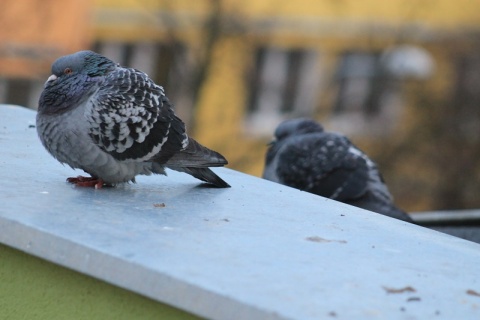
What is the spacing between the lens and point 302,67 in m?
23.5

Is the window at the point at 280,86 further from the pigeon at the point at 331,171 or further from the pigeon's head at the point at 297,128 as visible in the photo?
the pigeon at the point at 331,171

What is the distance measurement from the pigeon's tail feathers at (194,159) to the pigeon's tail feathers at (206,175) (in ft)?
0.09

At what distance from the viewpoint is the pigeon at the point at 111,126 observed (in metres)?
4.59

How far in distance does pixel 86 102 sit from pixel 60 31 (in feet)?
49.5

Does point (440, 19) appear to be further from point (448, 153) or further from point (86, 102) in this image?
point (86, 102)

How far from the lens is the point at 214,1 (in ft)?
58.5

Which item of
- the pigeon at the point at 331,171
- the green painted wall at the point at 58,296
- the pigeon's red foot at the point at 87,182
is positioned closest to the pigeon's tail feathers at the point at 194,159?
the pigeon's red foot at the point at 87,182

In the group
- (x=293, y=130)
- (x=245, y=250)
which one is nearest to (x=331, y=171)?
(x=293, y=130)

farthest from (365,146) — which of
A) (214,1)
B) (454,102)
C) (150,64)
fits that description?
(150,64)

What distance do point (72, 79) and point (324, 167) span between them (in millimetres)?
3053

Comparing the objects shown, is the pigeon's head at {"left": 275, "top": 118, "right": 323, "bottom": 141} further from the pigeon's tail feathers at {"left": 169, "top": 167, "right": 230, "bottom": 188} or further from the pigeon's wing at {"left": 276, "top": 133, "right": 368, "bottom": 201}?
the pigeon's tail feathers at {"left": 169, "top": 167, "right": 230, "bottom": 188}

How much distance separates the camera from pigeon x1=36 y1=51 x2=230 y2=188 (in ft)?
15.1

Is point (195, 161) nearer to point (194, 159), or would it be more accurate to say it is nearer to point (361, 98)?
point (194, 159)

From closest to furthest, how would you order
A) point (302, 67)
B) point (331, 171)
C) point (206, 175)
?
point (206, 175) < point (331, 171) < point (302, 67)
